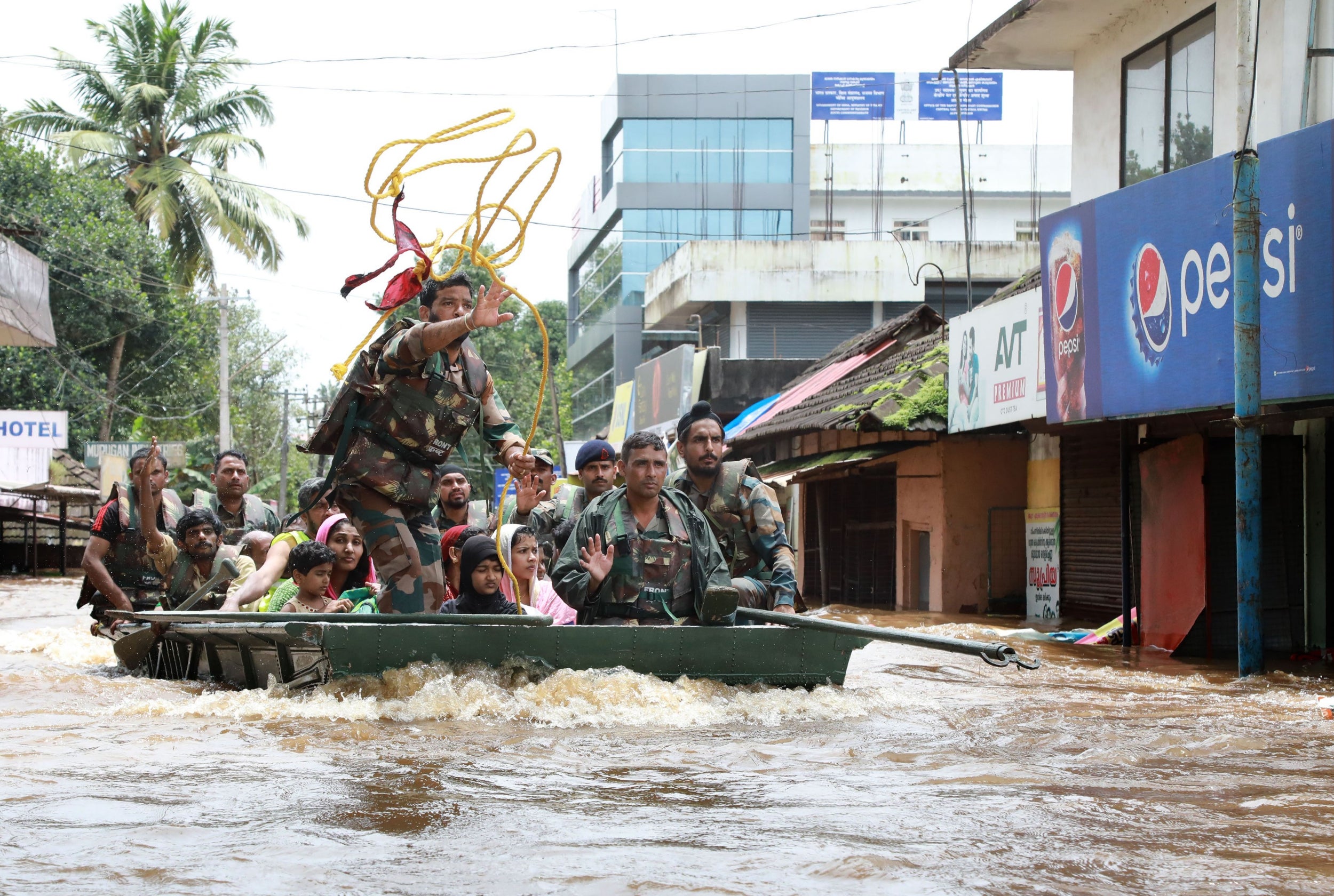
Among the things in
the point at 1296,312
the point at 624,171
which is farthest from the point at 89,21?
the point at 1296,312

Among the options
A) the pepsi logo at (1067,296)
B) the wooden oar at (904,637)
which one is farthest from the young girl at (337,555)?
the pepsi logo at (1067,296)

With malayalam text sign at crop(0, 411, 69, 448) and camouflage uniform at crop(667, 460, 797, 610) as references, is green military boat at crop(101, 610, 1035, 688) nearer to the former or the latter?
camouflage uniform at crop(667, 460, 797, 610)

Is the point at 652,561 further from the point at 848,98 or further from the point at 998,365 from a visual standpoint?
the point at 848,98

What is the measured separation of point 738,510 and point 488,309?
106 inches

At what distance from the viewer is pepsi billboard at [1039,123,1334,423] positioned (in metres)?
8.80

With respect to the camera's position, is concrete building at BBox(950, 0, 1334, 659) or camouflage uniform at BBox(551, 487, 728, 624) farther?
concrete building at BBox(950, 0, 1334, 659)

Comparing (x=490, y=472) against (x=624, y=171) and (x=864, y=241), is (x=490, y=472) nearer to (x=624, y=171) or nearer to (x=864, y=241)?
(x=864, y=241)

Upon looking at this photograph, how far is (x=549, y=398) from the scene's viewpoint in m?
52.6

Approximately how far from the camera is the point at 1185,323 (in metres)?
10.1

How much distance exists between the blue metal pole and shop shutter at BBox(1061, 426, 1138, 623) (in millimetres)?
4017

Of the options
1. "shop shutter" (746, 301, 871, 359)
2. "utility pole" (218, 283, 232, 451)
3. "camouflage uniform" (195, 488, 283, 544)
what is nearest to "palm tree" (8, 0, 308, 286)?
"utility pole" (218, 283, 232, 451)

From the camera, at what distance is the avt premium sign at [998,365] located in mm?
13430

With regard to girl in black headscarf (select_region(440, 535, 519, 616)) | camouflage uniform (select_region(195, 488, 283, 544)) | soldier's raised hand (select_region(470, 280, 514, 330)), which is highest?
soldier's raised hand (select_region(470, 280, 514, 330))

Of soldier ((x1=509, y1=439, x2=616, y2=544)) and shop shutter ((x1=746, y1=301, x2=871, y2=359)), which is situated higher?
shop shutter ((x1=746, y1=301, x2=871, y2=359))
